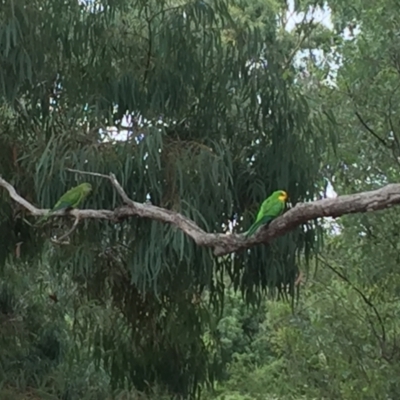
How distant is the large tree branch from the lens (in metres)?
1.75

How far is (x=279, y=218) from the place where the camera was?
1.92 meters

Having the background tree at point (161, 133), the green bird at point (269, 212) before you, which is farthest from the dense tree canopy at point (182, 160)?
the green bird at point (269, 212)

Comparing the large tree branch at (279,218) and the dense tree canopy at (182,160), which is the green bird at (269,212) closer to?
the large tree branch at (279,218)

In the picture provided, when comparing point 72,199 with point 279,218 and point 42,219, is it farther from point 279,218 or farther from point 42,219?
point 279,218

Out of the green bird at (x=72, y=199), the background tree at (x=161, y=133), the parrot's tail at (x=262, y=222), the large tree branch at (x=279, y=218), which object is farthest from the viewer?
the background tree at (x=161, y=133)

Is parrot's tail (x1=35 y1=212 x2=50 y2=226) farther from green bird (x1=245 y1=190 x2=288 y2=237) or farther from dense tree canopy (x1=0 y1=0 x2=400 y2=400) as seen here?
green bird (x1=245 y1=190 x2=288 y2=237)

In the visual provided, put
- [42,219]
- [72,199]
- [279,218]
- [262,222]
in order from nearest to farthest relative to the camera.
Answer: [279,218], [262,222], [72,199], [42,219]

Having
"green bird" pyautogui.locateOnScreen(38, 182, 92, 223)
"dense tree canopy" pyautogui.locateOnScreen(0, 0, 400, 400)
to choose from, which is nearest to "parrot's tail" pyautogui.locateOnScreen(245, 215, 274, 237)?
"dense tree canopy" pyautogui.locateOnScreen(0, 0, 400, 400)

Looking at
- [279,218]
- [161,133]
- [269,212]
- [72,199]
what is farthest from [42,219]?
Answer: [279,218]

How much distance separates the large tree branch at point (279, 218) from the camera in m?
1.75

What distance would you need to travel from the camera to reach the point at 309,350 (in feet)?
13.9

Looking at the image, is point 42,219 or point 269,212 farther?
point 42,219

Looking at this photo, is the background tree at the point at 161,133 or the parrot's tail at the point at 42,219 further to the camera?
the background tree at the point at 161,133

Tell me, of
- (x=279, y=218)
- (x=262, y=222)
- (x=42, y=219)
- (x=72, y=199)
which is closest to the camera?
(x=279, y=218)
